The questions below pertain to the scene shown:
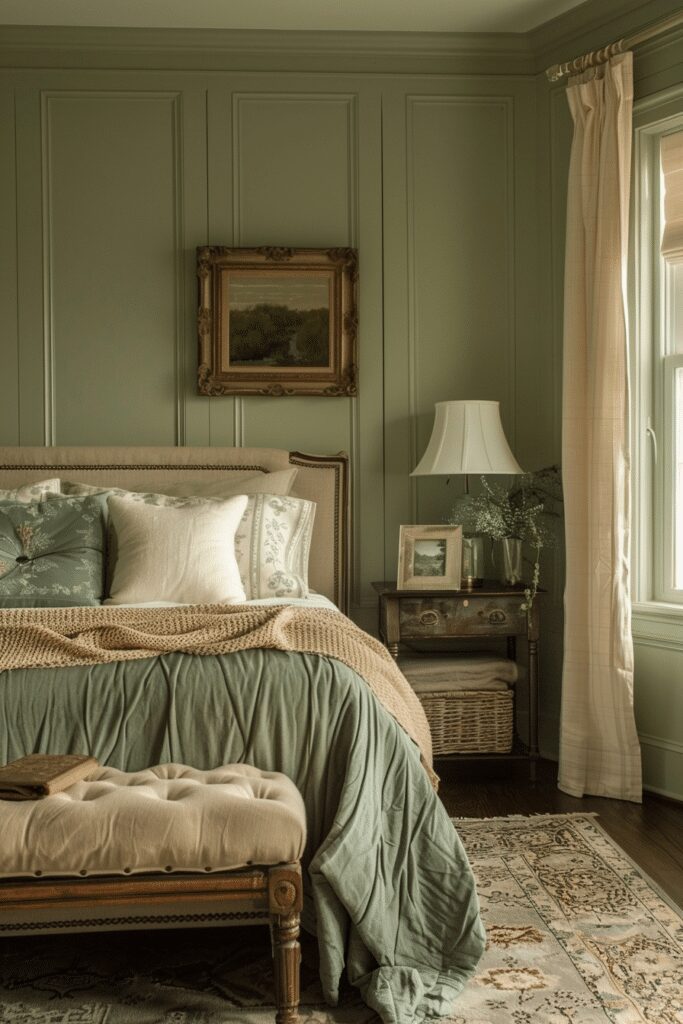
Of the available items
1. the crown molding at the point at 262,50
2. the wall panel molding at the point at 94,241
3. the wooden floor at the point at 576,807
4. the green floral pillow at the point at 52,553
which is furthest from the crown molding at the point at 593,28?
the wooden floor at the point at 576,807

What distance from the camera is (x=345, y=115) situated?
443cm

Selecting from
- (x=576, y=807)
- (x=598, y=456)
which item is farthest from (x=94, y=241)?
(x=576, y=807)

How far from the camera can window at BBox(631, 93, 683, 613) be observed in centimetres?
384

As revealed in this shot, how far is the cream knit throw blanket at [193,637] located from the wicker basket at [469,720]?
1.11m

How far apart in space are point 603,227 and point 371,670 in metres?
2.20

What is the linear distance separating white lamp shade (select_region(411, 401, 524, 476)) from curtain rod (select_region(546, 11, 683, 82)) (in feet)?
4.56

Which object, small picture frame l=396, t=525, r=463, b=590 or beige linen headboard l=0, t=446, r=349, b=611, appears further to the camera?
beige linen headboard l=0, t=446, r=349, b=611

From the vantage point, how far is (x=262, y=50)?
14.4ft

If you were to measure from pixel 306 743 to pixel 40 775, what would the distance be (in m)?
0.65

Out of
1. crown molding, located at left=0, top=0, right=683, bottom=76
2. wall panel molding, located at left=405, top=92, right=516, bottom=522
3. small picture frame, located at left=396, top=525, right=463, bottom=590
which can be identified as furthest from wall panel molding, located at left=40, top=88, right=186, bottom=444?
small picture frame, located at left=396, top=525, right=463, bottom=590

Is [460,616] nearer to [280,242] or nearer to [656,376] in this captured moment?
[656,376]

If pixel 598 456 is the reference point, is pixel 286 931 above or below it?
below

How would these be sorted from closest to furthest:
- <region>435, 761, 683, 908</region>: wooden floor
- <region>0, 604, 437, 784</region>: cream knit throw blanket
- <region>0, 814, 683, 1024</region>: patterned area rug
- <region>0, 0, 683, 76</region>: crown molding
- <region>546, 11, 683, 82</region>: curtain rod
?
<region>0, 814, 683, 1024</region>: patterned area rug < <region>0, 604, 437, 784</region>: cream knit throw blanket < <region>435, 761, 683, 908</region>: wooden floor < <region>546, 11, 683, 82</region>: curtain rod < <region>0, 0, 683, 76</region>: crown molding

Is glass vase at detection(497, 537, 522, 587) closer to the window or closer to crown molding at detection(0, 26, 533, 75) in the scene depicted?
the window
